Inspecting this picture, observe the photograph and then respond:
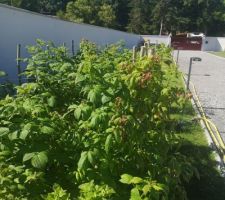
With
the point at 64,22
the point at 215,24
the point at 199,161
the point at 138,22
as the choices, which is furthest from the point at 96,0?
the point at 199,161

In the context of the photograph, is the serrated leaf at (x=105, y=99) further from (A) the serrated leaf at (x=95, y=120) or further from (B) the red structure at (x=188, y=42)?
(B) the red structure at (x=188, y=42)

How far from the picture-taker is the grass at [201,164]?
5.06 metres

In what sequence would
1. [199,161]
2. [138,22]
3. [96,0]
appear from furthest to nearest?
1. [138,22]
2. [96,0]
3. [199,161]

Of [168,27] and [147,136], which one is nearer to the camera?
[147,136]

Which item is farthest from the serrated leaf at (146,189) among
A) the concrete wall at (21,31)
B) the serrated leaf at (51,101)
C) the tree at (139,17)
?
the tree at (139,17)

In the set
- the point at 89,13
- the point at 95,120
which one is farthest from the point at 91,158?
the point at 89,13

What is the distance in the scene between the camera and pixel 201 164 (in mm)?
6078

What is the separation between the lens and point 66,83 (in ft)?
14.1

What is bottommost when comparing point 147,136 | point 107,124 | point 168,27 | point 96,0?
point 168,27

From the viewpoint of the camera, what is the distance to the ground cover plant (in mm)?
3084

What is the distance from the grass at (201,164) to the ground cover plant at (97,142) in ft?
2.46

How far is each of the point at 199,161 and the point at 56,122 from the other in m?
3.31

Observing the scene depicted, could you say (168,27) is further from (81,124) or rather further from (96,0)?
(81,124)

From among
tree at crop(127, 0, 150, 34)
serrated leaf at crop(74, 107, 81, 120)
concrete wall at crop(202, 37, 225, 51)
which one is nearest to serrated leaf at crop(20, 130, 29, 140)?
serrated leaf at crop(74, 107, 81, 120)
